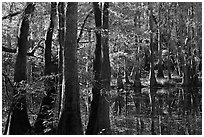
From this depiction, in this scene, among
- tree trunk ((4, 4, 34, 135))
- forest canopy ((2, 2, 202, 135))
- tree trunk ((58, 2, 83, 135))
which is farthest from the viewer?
tree trunk ((4, 4, 34, 135))

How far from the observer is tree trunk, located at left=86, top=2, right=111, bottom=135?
11594 millimetres

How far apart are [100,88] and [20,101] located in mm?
3147

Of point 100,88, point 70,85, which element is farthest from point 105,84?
point 70,85

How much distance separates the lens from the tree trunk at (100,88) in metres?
11.6

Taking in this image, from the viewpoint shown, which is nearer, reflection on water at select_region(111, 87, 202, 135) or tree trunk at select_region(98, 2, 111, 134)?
tree trunk at select_region(98, 2, 111, 134)

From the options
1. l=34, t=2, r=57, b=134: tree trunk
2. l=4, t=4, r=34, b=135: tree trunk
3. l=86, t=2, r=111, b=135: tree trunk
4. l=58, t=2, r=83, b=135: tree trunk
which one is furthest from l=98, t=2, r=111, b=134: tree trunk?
l=4, t=4, r=34, b=135: tree trunk

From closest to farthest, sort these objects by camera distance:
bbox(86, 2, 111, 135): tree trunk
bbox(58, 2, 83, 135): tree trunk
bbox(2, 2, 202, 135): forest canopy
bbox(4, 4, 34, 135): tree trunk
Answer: bbox(58, 2, 83, 135): tree trunk < bbox(2, 2, 202, 135): forest canopy < bbox(86, 2, 111, 135): tree trunk < bbox(4, 4, 34, 135): tree trunk

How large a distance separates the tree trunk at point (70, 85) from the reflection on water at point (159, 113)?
13.6 ft

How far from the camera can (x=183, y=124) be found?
14.5m

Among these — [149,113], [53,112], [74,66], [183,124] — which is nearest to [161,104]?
[149,113]

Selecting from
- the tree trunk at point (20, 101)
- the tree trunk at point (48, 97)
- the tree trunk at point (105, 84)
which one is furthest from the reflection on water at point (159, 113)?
the tree trunk at point (20, 101)

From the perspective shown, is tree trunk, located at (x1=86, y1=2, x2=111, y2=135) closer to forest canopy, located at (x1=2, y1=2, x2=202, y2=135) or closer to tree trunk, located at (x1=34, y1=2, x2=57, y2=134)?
forest canopy, located at (x1=2, y1=2, x2=202, y2=135)

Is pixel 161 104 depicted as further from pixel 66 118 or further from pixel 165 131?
pixel 66 118

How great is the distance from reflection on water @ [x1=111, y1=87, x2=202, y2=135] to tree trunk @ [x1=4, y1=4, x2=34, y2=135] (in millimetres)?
3448
